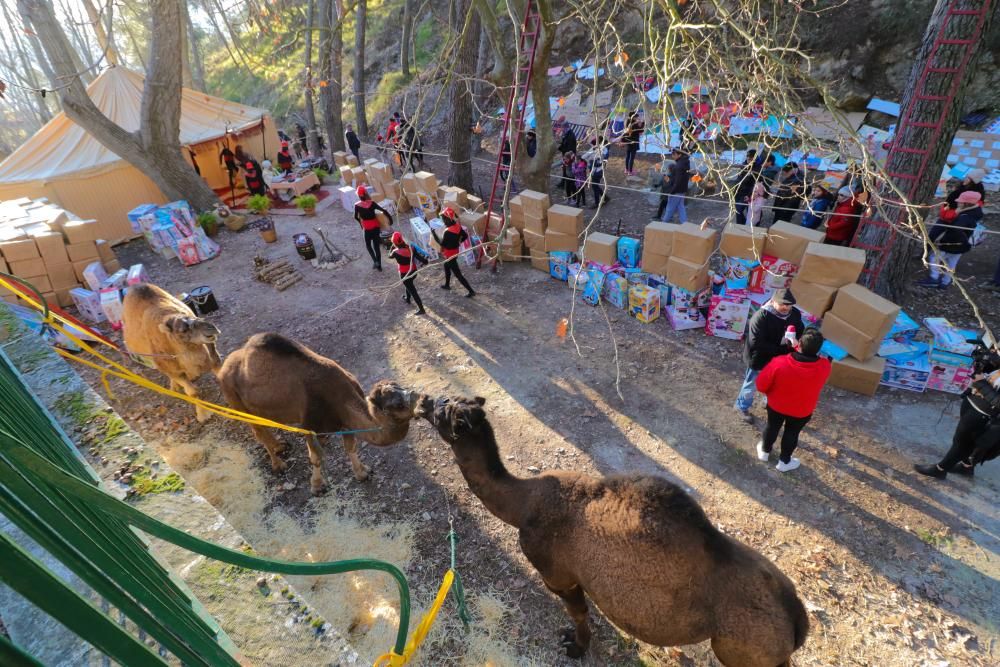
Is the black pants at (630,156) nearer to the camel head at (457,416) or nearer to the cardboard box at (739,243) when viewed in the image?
the cardboard box at (739,243)

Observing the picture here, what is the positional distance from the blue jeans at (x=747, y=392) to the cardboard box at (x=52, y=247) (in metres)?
12.3

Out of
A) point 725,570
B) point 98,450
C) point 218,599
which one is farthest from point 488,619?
point 98,450

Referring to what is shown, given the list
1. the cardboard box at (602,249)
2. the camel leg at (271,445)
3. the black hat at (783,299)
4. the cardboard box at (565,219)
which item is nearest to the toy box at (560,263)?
the cardboard box at (565,219)

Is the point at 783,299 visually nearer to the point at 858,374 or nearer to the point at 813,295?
the point at 813,295

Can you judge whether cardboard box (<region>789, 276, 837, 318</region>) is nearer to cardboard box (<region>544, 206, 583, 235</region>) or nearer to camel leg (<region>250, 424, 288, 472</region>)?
cardboard box (<region>544, 206, 583, 235</region>)

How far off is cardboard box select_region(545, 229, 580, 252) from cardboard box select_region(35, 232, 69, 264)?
938cm

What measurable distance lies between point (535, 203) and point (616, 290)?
7.29 ft

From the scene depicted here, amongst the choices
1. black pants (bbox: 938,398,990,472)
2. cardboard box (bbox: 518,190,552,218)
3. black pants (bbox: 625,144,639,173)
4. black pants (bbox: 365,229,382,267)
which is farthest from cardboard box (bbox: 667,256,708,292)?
black pants (bbox: 625,144,639,173)

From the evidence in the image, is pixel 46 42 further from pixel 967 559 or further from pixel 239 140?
pixel 967 559

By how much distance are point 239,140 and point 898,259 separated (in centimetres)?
1724

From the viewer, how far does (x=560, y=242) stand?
932 centimetres

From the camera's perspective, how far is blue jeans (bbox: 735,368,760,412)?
6055 millimetres

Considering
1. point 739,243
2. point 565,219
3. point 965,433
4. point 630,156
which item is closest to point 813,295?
point 739,243

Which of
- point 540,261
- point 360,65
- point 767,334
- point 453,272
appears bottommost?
point 453,272
